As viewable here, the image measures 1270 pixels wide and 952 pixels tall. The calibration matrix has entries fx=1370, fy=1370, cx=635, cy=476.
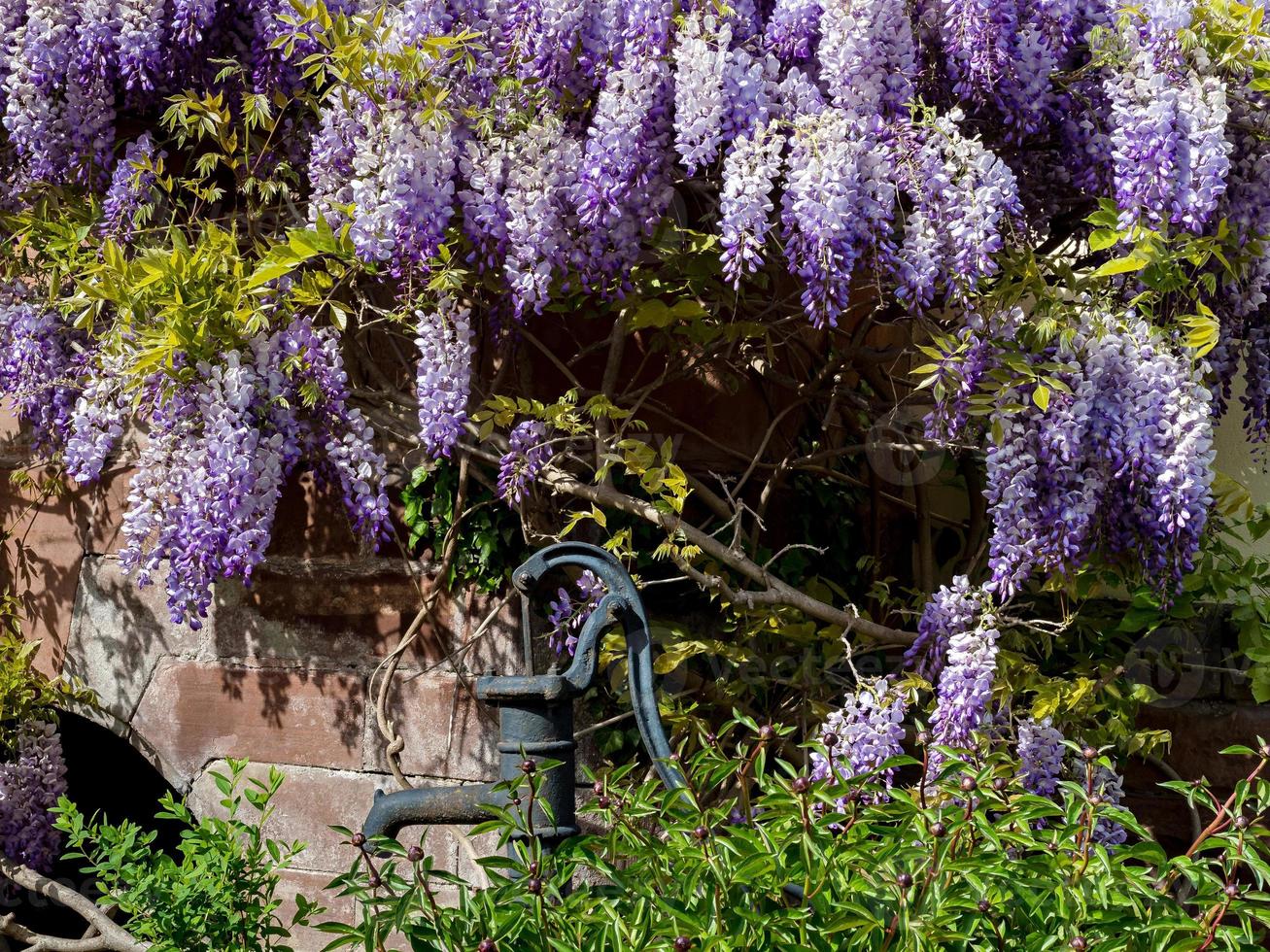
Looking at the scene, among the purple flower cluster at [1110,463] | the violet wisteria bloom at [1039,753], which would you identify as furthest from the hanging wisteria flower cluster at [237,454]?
the violet wisteria bloom at [1039,753]

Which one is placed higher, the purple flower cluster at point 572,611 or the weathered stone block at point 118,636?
the purple flower cluster at point 572,611

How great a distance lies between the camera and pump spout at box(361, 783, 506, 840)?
1.62m

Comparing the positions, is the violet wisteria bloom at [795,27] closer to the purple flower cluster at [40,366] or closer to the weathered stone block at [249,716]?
the weathered stone block at [249,716]

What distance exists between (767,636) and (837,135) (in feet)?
3.72

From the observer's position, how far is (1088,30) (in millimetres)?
2303

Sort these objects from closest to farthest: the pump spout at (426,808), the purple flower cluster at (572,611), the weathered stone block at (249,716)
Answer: the pump spout at (426,808) < the purple flower cluster at (572,611) < the weathered stone block at (249,716)

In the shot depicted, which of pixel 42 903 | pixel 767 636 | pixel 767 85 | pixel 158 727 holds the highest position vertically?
pixel 767 85

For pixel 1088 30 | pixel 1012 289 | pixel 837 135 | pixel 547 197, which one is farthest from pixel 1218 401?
pixel 547 197

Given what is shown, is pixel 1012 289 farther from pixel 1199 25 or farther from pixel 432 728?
pixel 432 728

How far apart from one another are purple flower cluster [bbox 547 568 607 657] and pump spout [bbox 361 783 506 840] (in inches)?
34.4

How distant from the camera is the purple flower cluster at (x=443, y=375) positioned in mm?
2350

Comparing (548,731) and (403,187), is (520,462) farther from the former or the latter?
(548,731)

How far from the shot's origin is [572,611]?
2.62m

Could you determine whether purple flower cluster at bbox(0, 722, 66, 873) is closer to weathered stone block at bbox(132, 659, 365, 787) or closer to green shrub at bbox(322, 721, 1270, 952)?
weathered stone block at bbox(132, 659, 365, 787)
